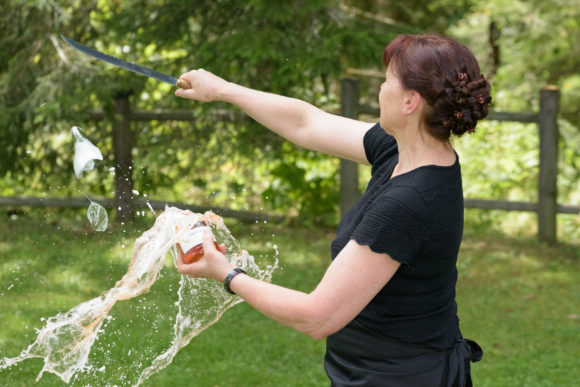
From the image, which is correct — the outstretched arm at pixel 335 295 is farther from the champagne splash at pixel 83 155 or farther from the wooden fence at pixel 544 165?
the wooden fence at pixel 544 165

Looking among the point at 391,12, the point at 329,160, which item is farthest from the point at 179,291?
the point at 391,12

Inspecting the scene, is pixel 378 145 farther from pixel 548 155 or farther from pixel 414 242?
pixel 548 155

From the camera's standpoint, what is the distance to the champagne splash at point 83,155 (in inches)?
106

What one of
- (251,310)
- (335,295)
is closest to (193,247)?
(335,295)

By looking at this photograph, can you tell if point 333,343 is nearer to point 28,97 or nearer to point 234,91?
point 234,91

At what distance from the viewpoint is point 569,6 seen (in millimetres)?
9680

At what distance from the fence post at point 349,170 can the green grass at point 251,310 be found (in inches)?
18.9

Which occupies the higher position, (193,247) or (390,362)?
(193,247)

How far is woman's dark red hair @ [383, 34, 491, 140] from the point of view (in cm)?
192

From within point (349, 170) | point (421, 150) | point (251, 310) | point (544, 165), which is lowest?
point (251, 310)

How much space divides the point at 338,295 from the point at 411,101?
55cm

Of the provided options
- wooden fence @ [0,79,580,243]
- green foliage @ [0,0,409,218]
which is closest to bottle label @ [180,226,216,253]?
green foliage @ [0,0,409,218]

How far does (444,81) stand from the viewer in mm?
1917

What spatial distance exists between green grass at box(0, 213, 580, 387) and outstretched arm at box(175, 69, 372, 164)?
521 mm
